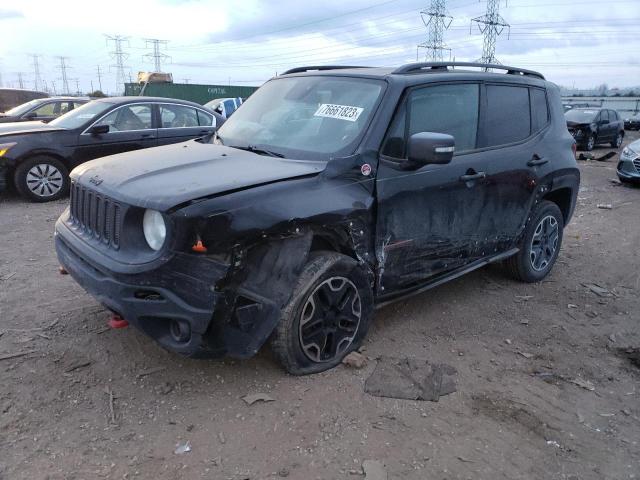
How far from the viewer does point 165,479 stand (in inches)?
98.0

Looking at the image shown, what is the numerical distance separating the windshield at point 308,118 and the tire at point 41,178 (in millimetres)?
5142

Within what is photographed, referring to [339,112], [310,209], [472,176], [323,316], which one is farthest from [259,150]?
[472,176]

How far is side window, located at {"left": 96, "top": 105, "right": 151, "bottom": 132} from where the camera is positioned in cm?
859

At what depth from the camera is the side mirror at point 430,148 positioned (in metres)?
3.32

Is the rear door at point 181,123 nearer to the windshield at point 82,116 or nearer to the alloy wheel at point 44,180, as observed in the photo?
the windshield at point 82,116

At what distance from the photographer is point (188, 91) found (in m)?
36.1

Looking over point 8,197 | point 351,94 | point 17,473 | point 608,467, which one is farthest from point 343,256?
point 8,197

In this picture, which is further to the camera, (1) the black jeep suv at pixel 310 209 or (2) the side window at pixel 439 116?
(2) the side window at pixel 439 116

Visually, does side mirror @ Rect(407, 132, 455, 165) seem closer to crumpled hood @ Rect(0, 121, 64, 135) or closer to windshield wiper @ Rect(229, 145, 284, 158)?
windshield wiper @ Rect(229, 145, 284, 158)

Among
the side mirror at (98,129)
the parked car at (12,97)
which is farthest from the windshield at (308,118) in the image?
the parked car at (12,97)

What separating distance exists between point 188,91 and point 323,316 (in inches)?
1398

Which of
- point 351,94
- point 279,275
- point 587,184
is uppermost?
point 351,94

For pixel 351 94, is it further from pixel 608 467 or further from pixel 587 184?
pixel 587 184

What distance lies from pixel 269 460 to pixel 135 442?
2.29 ft
